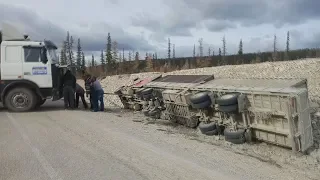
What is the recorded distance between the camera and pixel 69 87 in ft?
47.7

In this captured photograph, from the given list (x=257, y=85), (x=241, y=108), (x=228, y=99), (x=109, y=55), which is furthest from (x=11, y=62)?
(x=109, y=55)

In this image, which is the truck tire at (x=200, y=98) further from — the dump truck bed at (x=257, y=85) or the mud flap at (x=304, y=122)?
the mud flap at (x=304, y=122)

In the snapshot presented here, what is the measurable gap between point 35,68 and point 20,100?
4.51 ft

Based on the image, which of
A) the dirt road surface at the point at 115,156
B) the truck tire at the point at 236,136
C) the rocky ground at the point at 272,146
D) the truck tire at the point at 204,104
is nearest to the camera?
the dirt road surface at the point at 115,156

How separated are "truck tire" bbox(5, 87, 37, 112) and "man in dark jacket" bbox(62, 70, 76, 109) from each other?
122 centimetres

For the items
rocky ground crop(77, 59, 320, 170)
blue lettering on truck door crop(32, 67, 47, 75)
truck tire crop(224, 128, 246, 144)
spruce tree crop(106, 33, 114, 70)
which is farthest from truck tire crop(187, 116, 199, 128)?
spruce tree crop(106, 33, 114, 70)

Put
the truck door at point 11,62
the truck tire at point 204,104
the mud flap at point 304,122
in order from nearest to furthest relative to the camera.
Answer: the mud flap at point 304,122 < the truck tire at point 204,104 < the truck door at point 11,62

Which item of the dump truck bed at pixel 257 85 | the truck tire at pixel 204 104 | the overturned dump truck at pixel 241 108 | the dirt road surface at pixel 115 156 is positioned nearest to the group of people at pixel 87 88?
the overturned dump truck at pixel 241 108

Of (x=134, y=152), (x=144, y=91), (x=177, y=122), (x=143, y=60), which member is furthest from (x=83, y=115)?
(x=143, y=60)

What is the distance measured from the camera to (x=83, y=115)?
13.0m

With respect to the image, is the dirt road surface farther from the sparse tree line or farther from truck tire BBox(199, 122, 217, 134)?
the sparse tree line

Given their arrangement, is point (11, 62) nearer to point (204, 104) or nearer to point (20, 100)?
point (20, 100)

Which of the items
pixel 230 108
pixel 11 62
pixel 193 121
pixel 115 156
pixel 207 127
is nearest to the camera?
pixel 115 156

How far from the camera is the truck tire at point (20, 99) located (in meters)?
14.0
